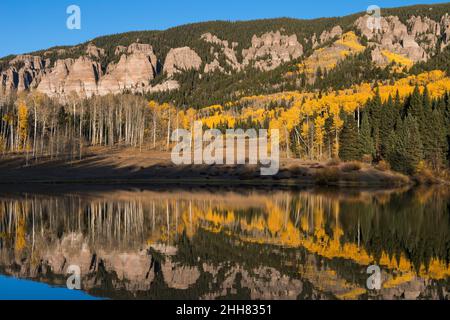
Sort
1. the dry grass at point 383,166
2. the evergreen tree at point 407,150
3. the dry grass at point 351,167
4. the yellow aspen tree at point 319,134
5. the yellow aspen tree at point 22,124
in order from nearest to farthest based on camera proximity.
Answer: the evergreen tree at point 407,150
the dry grass at point 351,167
the dry grass at point 383,166
the yellow aspen tree at point 319,134
the yellow aspen tree at point 22,124

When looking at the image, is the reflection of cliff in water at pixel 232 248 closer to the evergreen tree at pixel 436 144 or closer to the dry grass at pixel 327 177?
the dry grass at pixel 327 177

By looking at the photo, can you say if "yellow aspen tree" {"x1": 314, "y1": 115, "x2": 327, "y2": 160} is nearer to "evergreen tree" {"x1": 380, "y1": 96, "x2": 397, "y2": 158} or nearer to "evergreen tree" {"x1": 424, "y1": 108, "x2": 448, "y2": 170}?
"evergreen tree" {"x1": 380, "y1": 96, "x2": 397, "y2": 158}

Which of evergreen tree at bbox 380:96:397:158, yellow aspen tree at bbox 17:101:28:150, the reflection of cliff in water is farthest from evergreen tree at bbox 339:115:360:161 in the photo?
yellow aspen tree at bbox 17:101:28:150

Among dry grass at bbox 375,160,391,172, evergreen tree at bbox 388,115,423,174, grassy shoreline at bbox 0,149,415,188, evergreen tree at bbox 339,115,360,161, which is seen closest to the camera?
grassy shoreline at bbox 0,149,415,188

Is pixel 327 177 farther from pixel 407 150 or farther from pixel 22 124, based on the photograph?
pixel 22 124

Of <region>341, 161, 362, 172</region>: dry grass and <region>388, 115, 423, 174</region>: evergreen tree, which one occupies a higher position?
<region>388, 115, 423, 174</region>: evergreen tree

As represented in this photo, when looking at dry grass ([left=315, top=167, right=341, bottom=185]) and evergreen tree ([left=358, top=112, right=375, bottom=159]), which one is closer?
dry grass ([left=315, top=167, right=341, bottom=185])

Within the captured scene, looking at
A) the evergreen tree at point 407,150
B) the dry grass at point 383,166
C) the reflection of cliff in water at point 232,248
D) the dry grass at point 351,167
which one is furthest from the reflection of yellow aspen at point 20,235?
the evergreen tree at point 407,150

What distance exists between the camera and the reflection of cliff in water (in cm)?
1753

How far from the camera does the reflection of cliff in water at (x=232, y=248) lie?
57.5 feet

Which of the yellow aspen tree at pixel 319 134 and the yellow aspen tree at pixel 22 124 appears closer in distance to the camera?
the yellow aspen tree at pixel 319 134

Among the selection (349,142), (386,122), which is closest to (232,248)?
(349,142)
